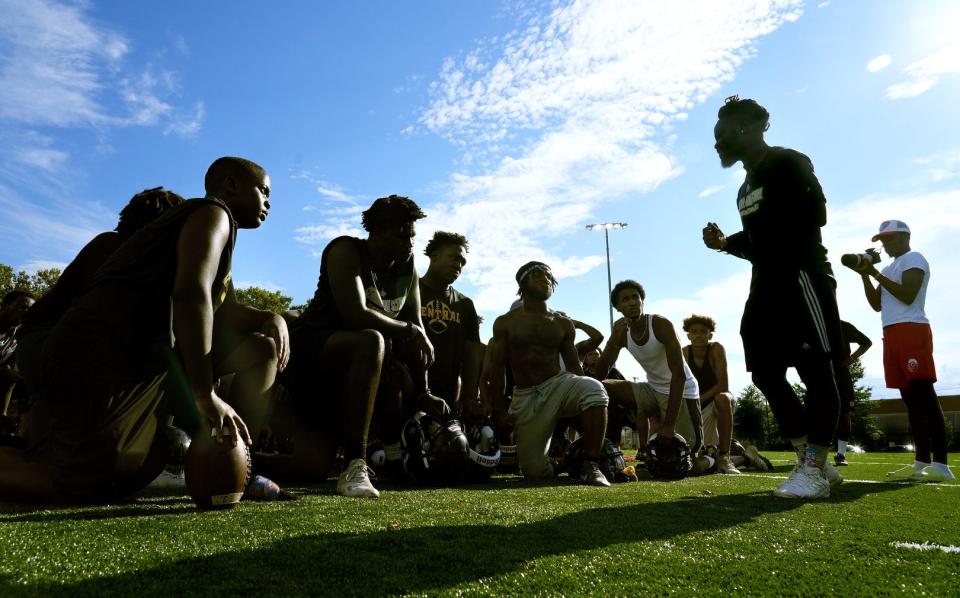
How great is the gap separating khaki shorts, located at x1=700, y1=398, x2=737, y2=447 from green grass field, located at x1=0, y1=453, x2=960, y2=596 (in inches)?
202

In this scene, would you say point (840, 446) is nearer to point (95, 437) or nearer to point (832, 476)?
point (832, 476)

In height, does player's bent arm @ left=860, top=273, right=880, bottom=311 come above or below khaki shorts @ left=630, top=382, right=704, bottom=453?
above

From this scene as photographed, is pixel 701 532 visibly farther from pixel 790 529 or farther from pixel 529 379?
pixel 529 379

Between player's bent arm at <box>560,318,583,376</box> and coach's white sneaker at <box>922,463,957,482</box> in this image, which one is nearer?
coach's white sneaker at <box>922,463,957,482</box>

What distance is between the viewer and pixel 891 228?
6.57 m

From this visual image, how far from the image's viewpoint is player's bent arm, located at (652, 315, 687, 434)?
647 centimetres

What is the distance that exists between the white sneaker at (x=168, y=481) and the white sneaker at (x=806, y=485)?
4.04 meters

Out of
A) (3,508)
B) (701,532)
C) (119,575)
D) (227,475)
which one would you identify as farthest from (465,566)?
(3,508)

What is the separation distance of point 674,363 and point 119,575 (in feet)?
19.9

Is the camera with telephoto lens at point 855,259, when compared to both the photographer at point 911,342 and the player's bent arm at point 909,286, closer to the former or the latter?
the photographer at point 911,342

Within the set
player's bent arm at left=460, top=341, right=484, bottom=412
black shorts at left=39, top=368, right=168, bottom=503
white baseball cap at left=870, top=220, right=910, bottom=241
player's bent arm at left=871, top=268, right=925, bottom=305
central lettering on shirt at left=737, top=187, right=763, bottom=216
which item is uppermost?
white baseball cap at left=870, top=220, right=910, bottom=241

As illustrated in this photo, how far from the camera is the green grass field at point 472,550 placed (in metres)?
1.68

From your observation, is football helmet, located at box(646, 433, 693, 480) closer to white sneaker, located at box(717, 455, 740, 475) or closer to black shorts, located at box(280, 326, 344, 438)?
white sneaker, located at box(717, 455, 740, 475)

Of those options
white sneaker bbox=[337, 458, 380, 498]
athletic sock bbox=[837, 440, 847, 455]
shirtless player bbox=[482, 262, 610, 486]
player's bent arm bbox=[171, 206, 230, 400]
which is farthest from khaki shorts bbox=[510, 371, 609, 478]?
athletic sock bbox=[837, 440, 847, 455]
